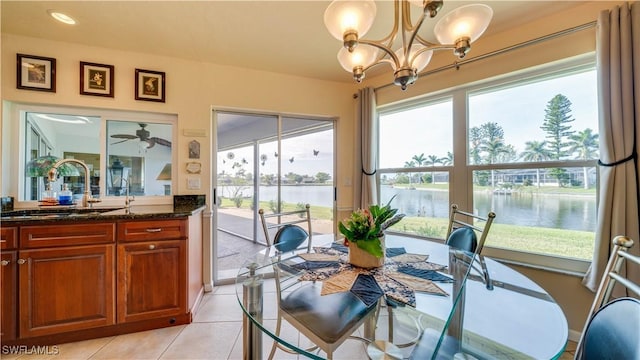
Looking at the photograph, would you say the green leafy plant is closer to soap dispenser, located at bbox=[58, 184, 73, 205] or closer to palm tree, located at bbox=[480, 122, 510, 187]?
palm tree, located at bbox=[480, 122, 510, 187]

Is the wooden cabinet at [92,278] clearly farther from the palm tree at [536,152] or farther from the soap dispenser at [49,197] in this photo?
the palm tree at [536,152]

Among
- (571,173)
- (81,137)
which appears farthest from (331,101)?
(81,137)

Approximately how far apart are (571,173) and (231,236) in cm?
348

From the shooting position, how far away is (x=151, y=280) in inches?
80.4

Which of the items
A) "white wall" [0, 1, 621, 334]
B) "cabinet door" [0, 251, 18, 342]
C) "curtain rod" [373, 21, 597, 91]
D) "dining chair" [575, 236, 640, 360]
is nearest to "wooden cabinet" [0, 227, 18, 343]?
"cabinet door" [0, 251, 18, 342]

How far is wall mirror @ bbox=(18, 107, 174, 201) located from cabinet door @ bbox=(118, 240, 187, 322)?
36.5 inches

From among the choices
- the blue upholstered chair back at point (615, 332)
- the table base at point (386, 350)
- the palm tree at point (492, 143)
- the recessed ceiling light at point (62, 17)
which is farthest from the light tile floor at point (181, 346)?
the recessed ceiling light at point (62, 17)

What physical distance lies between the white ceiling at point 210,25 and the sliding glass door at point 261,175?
808 millimetres

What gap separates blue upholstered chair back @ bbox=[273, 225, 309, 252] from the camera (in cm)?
205

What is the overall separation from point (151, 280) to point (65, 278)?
549mm

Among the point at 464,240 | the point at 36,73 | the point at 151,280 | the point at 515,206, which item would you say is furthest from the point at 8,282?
the point at 515,206

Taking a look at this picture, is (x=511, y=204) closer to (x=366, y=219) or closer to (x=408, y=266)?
(x=408, y=266)

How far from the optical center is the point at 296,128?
3395 mm

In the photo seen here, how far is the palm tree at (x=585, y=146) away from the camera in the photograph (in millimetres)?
1909
